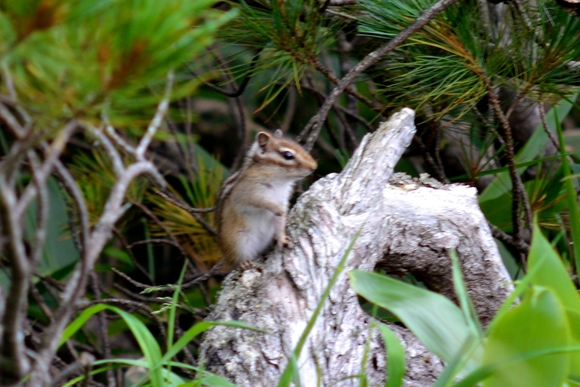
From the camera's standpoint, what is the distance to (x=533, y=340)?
1.07 meters

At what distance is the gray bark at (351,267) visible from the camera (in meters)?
1.51

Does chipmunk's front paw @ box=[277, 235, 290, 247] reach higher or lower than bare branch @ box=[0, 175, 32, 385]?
lower

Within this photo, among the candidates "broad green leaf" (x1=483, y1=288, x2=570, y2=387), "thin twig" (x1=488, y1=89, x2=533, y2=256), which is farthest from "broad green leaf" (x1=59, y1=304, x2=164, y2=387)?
"thin twig" (x1=488, y1=89, x2=533, y2=256)

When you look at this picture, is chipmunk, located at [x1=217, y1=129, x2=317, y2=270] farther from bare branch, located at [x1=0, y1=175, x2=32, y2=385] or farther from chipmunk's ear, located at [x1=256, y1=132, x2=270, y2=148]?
bare branch, located at [x1=0, y1=175, x2=32, y2=385]

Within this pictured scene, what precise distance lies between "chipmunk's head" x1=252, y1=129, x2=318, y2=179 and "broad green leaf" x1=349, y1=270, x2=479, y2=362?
A: 1039 mm

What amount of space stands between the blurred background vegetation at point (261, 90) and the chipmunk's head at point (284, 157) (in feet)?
0.56

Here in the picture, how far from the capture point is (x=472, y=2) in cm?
204

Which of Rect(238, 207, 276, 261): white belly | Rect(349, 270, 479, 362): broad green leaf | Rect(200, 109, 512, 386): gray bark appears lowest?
Rect(238, 207, 276, 261): white belly

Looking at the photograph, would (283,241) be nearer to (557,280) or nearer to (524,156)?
(557,280)

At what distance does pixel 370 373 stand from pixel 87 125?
96 centimetres

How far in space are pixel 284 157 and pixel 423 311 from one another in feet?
3.75

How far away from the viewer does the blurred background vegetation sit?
2.58ft

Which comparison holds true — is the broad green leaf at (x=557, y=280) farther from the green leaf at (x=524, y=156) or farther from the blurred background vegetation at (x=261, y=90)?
the green leaf at (x=524, y=156)

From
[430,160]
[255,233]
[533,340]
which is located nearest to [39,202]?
[533,340]
